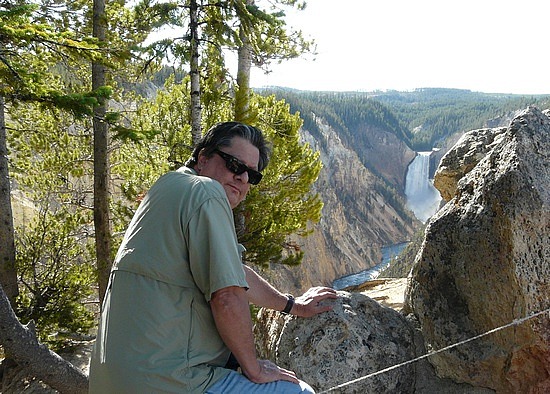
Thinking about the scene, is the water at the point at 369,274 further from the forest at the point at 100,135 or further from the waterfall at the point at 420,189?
the forest at the point at 100,135

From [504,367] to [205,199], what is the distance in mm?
2753

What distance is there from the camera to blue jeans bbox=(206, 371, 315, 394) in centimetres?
183

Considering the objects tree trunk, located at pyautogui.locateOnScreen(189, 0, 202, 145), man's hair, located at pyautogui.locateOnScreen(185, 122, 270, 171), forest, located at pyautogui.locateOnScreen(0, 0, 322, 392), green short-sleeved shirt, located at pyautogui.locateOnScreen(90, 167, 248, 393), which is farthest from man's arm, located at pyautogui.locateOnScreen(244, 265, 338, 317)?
tree trunk, located at pyautogui.locateOnScreen(189, 0, 202, 145)

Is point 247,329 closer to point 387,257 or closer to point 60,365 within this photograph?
point 60,365

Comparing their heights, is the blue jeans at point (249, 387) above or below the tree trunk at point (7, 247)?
above

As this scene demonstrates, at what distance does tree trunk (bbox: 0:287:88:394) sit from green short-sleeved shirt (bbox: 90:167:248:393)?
3385 mm

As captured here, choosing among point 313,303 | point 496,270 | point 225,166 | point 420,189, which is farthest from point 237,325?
point 420,189

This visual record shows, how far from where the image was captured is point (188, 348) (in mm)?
1767

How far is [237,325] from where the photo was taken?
180cm

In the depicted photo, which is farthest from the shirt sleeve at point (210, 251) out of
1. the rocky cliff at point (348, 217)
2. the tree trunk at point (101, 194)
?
the rocky cliff at point (348, 217)

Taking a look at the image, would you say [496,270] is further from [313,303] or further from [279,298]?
[279,298]

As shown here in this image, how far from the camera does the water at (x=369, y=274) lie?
85.9m

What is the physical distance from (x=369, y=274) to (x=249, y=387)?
9790 cm

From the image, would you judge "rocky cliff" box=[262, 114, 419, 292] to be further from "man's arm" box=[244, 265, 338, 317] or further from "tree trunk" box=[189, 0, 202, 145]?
"man's arm" box=[244, 265, 338, 317]
